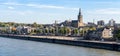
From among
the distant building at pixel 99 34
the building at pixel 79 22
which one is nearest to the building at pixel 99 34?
the distant building at pixel 99 34

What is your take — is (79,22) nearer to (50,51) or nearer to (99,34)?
(99,34)

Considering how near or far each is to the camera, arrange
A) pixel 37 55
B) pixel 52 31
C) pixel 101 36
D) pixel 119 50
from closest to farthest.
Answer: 1. pixel 37 55
2. pixel 119 50
3. pixel 101 36
4. pixel 52 31

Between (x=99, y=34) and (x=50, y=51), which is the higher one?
(x=99, y=34)

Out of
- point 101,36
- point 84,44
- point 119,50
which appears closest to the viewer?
point 119,50

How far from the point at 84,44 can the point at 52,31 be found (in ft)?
224

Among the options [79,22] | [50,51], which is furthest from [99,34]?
[79,22]

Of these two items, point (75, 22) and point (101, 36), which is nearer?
point (101, 36)

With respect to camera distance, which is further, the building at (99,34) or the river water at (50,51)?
the building at (99,34)

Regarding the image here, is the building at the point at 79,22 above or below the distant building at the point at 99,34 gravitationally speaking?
above

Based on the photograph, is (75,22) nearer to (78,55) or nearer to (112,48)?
(112,48)

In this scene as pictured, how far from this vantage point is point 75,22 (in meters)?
160

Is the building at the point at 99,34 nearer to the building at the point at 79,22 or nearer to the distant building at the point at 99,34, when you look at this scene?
the distant building at the point at 99,34

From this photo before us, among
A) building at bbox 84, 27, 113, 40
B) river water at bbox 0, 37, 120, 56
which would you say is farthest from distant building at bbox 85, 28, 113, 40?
river water at bbox 0, 37, 120, 56

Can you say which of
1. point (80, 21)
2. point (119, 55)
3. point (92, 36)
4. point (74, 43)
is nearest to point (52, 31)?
point (80, 21)
